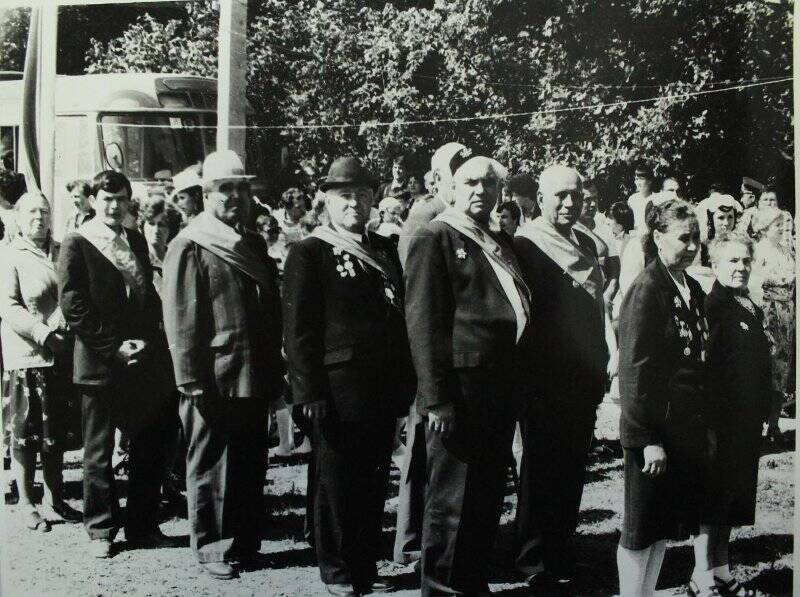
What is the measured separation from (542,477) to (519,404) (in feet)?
1.24

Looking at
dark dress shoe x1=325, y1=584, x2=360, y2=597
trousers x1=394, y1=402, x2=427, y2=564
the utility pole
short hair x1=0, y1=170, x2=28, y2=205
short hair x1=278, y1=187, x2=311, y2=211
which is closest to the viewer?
dark dress shoe x1=325, y1=584, x2=360, y2=597

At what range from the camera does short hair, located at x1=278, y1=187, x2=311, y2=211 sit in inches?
178

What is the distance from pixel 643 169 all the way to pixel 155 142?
229 cm

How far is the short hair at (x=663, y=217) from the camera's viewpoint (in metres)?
3.97

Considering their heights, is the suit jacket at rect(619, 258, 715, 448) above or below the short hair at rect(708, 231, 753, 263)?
below

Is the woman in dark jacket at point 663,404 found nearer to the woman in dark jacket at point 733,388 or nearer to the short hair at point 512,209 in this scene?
the woman in dark jacket at point 733,388

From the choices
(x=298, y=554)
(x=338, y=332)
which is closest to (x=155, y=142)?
(x=338, y=332)

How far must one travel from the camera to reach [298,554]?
456 cm

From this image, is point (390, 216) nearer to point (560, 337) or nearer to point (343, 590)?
point (560, 337)

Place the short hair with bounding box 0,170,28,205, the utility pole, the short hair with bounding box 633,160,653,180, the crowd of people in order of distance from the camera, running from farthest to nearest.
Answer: the short hair with bounding box 0,170,28,205 → the utility pole → the short hair with bounding box 633,160,653,180 → the crowd of people

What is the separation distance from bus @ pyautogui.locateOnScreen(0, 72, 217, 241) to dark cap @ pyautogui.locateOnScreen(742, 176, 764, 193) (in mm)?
2391

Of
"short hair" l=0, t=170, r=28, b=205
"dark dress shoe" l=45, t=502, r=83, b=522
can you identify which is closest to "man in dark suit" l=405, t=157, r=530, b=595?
"dark dress shoe" l=45, t=502, r=83, b=522

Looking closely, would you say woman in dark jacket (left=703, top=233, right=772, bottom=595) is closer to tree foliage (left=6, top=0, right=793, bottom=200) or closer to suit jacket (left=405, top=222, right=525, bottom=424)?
tree foliage (left=6, top=0, right=793, bottom=200)

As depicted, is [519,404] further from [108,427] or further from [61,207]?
[61,207]
